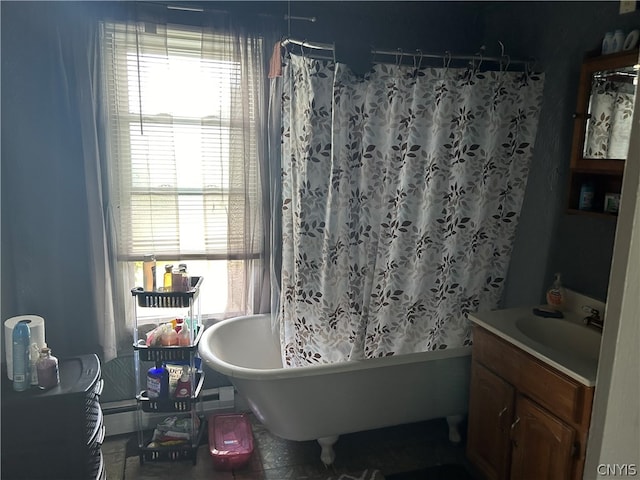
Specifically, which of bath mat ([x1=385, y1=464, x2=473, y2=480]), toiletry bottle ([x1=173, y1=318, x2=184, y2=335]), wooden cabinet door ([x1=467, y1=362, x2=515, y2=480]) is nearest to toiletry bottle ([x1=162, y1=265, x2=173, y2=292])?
toiletry bottle ([x1=173, y1=318, x2=184, y2=335])

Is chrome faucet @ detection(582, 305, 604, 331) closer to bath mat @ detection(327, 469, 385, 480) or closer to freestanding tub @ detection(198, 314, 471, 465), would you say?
freestanding tub @ detection(198, 314, 471, 465)

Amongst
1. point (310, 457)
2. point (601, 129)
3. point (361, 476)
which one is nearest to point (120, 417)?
point (310, 457)

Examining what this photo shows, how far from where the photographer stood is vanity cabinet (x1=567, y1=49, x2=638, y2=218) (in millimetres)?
1960

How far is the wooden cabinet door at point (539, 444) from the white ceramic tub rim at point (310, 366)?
438 mm

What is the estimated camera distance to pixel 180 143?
2553 millimetres

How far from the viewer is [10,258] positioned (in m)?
2.33

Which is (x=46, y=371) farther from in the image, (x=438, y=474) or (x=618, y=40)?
(x=618, y=40)

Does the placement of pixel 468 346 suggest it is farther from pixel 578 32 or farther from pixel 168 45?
pixel 168 45

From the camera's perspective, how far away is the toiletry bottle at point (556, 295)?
229cm

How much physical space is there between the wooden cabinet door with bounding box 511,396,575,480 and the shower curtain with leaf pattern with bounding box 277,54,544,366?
566mm

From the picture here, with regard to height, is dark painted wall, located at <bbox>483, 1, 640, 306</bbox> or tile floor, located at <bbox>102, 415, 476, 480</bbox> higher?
dark painted wall, located at <bbox>483, 1, 640, 306</bbox>

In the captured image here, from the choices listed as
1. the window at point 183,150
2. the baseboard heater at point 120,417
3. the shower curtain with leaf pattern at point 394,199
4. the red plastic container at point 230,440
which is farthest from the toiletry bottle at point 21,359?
the shower curtain with leaf pattern at point 394,199

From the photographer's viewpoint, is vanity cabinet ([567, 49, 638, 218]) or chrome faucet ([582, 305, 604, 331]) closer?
vanity cabinet ([567, 49, 638, 218])

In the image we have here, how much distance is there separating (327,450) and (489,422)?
803 millimetres
